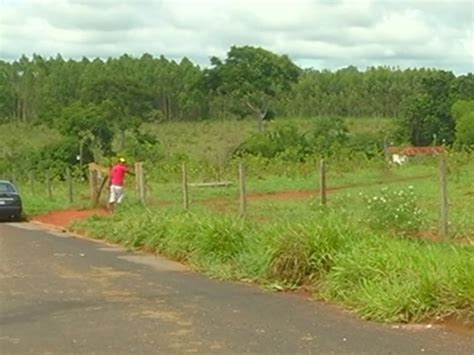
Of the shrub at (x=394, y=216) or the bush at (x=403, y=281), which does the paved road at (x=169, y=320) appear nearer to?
the bush at (x=403, y=281)

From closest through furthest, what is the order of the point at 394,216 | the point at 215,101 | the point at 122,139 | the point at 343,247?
the point at 343,247 < the point at 394,216 < the point at 122,139 < the point at 215,101

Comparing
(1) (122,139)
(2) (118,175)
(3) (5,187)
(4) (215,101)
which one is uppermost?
(4) (215,101)

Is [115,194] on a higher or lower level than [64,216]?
higher

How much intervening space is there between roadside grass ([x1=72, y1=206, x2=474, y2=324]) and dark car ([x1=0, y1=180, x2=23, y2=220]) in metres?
12.8

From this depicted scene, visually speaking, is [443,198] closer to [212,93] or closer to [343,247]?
[343,247]

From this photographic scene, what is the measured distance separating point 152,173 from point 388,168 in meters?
9.93

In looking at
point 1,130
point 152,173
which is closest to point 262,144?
point 152,173

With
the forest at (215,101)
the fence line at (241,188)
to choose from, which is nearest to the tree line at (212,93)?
the forest at (215,101)

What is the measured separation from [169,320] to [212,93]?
2506 inches

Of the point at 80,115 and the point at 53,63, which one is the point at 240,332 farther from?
the point at 53,63

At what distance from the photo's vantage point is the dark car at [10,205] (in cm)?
2792

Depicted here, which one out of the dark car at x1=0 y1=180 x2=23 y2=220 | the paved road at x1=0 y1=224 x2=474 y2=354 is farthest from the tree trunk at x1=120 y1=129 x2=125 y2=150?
the paved road at x1=0 y1=224 x2=474 y2=354

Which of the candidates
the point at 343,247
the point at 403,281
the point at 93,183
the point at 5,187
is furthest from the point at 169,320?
the point at 5,187

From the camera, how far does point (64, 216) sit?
26.8 metres
